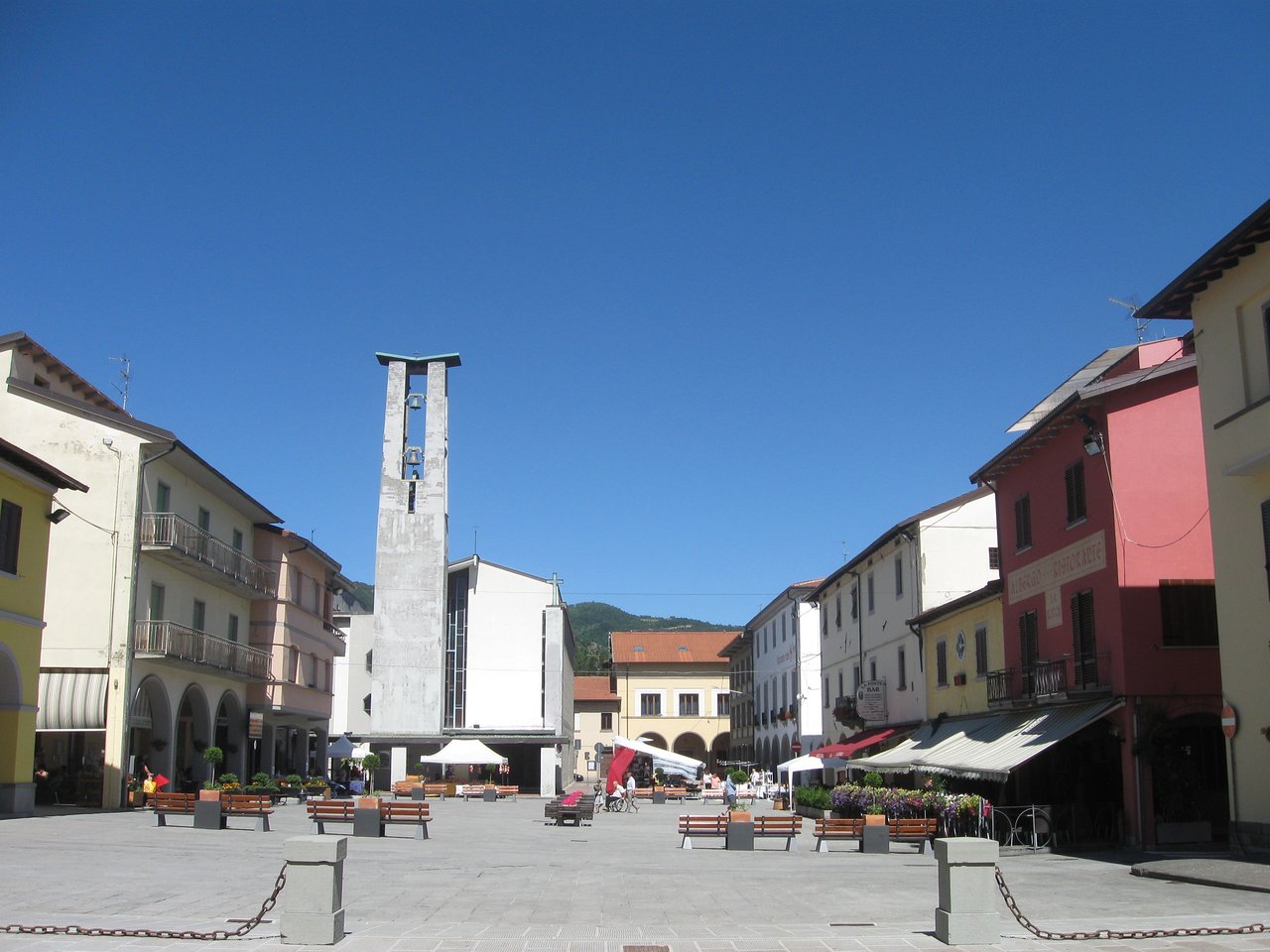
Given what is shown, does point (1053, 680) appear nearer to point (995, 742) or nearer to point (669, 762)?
point (995, 742)

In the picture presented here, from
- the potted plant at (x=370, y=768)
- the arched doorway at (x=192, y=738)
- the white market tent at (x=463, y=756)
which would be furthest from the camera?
the white market tent at (x=463, y=756)

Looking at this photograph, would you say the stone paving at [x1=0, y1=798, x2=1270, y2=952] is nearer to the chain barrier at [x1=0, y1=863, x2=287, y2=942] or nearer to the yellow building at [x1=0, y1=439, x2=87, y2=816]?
the chain barrier at [x1=0, y1=863, x2=287, y2=942]

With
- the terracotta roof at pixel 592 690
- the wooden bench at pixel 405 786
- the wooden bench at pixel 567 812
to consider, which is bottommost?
the wooden bench at pixel 405 786

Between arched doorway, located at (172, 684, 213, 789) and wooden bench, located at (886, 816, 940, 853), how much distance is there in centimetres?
2360

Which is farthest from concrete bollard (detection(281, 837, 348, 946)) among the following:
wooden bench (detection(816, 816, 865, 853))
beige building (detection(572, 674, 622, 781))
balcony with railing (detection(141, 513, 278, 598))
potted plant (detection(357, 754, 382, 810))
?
beige building (detection(572, 674, 622, 781))

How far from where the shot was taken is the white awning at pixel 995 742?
76.3ft

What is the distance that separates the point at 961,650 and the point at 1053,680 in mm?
7433

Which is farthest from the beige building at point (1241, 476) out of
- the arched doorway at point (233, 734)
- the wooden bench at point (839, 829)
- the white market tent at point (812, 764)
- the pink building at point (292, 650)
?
the arched doorway at point (233, 734)

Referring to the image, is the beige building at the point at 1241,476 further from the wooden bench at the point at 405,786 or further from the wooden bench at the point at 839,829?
the wooden bench at the point at 405,786

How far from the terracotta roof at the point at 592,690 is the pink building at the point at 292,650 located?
3140cm

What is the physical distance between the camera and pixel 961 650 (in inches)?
1308

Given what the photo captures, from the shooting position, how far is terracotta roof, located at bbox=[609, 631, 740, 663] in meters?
87.3

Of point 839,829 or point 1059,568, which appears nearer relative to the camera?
point 839,829

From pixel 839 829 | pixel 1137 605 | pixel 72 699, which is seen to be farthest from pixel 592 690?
pixel 1137 605
